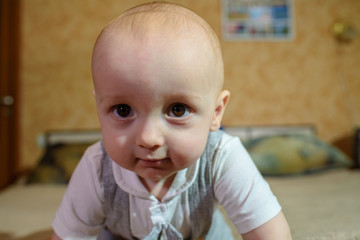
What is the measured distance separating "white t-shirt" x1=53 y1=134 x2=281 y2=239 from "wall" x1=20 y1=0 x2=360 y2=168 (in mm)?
1748

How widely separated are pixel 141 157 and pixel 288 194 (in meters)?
1.18

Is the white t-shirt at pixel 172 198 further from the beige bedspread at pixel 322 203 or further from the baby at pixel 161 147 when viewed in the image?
the beige bedspread at pixel 322 203

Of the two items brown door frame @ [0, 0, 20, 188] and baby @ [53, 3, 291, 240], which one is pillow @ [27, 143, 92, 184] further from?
baby @ [53, 3, 291, 240]

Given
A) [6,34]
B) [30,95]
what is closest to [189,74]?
[6,34]

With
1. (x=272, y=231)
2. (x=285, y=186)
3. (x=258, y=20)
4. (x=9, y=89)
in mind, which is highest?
(x=258, y=20)

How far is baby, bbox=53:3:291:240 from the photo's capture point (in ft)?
1.65

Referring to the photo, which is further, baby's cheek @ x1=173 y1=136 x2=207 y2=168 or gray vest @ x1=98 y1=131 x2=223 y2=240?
gray vest @ x1=98 y1=131 x2=223 y2=240

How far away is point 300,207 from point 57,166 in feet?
4.32

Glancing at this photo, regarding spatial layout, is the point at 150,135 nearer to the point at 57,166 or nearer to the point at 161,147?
the point at 161,147

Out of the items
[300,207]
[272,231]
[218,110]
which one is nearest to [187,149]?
[218,110]

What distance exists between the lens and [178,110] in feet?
1.74

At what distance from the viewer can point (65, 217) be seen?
0.73m

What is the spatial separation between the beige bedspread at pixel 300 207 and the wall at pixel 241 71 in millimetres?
744

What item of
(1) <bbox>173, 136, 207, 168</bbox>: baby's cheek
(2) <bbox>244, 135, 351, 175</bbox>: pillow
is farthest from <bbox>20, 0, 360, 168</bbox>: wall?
(1) <bbox>173, 136, 207, 168</bbox>: baby's cheek
